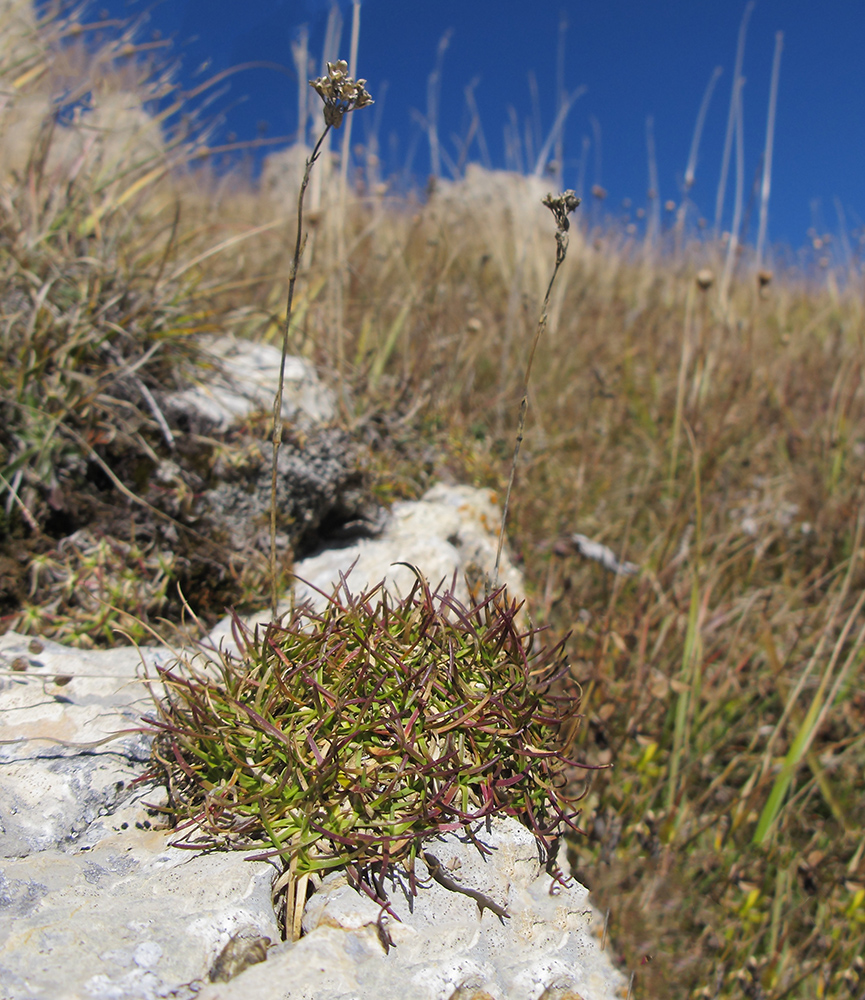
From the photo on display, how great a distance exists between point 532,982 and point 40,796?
1083mm

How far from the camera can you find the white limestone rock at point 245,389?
2500mm

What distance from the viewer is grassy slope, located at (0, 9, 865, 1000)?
206cm

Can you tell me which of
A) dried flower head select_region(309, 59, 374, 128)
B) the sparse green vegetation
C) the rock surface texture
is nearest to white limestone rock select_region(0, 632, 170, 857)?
the rock surface texture

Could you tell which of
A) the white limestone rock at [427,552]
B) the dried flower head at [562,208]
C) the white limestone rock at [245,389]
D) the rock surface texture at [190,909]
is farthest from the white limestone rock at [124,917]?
the white limestone rock at [245,389]

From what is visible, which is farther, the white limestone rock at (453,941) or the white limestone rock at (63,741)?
the white limestone rock at (63,741)

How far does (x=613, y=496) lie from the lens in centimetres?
331

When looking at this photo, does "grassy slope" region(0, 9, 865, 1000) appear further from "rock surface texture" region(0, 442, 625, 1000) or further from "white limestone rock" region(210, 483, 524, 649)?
"rock surface texture" region(0, 442, 625, 1000)

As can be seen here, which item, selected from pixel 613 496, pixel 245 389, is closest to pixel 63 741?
pixel 245 389

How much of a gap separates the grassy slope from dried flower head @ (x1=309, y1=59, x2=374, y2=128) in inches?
60.5

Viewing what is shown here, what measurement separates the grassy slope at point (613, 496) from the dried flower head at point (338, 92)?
1.54m

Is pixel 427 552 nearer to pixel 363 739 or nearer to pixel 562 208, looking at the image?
pixel 363 739

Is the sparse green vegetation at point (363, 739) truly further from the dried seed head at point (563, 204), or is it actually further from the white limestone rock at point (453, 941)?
the dried seed head at point (563, 204)

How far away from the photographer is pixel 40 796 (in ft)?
4.34

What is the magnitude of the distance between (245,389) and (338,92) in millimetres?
1743
